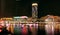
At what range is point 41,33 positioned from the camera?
1.08 meters

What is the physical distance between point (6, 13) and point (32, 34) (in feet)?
0.97

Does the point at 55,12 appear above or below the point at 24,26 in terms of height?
above

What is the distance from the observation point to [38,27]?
108 centimetres

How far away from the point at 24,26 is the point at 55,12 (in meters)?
0.30

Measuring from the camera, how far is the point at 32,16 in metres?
1.09

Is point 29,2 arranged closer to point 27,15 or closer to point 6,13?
point 27,15

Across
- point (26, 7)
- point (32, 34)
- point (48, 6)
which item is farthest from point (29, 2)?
point (32, 34)

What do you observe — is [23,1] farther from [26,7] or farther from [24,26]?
[24,26]

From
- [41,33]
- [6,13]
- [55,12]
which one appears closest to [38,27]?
[41,33]

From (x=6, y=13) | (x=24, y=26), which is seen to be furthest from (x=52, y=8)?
(x=6, y=13)

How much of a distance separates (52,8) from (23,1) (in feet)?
0.88

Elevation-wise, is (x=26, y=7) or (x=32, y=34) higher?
(x=26, y=7)

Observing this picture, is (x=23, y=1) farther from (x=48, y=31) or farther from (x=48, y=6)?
(x=48, y=31)

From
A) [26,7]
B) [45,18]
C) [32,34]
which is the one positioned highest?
[26,7]
